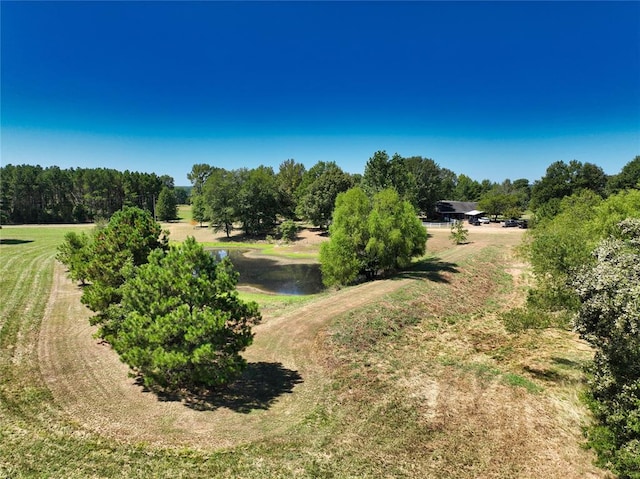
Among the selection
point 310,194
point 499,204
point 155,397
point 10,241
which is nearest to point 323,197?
point 310,194

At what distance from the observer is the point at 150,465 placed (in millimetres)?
10984

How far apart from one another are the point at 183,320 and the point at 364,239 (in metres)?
27.4

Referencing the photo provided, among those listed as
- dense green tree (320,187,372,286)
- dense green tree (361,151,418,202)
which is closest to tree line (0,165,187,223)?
dense green tree (361,151,418,202)

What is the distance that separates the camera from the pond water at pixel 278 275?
42.8m

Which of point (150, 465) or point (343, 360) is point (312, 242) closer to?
point (343, 360)

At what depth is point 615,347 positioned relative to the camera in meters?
11.9

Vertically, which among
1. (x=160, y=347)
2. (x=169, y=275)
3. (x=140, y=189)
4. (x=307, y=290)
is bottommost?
(x=307, y=290)

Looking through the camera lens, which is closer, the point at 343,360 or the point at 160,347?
the point at 160,347

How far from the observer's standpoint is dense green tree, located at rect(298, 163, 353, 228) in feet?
254

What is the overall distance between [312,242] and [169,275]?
2387 inches

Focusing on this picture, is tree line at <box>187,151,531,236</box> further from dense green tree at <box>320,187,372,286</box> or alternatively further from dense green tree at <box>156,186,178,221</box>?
dense green tree at <box>320,187,372,286</box>

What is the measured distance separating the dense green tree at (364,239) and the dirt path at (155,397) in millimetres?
9282

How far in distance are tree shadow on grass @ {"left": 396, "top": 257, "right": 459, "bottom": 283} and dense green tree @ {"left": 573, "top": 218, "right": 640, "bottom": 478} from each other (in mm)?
24765

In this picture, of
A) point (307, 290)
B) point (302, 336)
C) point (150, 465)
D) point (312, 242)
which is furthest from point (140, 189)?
point (150, 465)
